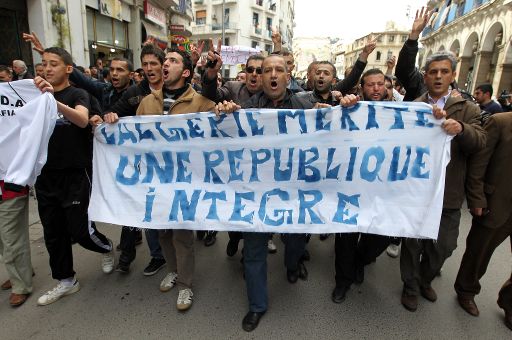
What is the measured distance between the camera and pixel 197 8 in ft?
150

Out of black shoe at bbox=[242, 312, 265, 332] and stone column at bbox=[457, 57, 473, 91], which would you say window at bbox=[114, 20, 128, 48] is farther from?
stone column at bbox=[457, 57, 473, 91]

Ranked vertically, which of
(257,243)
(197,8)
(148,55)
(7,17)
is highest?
(197,8)

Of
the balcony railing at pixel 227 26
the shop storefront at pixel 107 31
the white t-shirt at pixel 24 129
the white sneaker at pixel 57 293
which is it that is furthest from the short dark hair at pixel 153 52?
the balcony railing at pixel 227 26

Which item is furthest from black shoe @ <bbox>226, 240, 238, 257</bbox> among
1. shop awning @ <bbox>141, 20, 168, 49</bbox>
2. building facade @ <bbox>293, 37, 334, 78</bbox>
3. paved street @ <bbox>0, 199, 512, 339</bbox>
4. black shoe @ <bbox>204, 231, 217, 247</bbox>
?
building facade @ <bbox>293, 37, 334, 78</bbox>

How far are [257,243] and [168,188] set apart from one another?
87 cm

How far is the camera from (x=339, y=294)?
9.39 ft

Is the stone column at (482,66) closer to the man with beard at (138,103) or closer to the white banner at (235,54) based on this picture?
the white banner at (235,54)

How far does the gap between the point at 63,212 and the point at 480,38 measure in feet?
79.9

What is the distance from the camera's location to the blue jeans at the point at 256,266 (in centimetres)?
249

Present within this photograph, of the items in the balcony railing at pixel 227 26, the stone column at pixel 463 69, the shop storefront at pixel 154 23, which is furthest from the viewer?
the balcony railing at pixel 227 26

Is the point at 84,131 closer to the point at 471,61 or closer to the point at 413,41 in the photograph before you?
the point at 413,41

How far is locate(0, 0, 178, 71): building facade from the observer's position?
28.2 ft

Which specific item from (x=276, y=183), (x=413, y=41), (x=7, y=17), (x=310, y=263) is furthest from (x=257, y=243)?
(x=7, y=17)

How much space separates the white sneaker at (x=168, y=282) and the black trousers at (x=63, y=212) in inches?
28.9
